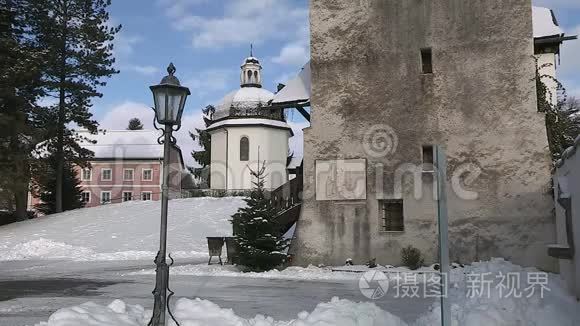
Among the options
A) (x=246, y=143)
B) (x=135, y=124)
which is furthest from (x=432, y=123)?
(x=135, y=124)

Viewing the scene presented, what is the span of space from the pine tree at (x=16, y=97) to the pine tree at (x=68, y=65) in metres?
1.64

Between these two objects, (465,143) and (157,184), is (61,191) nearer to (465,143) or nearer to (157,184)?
(157,184)

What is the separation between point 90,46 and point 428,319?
125ft

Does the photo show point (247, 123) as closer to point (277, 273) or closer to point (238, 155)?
point (238, 155)

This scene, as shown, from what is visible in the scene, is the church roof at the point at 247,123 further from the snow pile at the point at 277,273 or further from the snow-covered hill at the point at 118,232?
the snow pile at the point at 277,273

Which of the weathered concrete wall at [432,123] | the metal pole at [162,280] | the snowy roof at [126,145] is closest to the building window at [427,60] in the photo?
the weathered concrete wall at [432,123]

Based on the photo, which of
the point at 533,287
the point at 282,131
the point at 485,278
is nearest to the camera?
the point at 533,287

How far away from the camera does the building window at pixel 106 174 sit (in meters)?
68.0

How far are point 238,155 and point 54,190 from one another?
15.9 m

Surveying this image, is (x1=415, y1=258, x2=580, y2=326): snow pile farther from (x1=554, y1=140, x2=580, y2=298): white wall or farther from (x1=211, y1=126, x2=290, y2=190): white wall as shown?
(x1=211, y1=126, x2=290, y2=190): white wall

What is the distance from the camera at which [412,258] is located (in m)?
17.0

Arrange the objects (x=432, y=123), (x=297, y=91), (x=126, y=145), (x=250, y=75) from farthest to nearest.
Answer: (x=126, y=145), (x=250, y=75), (x=297, y=91), (x=432, y=123)

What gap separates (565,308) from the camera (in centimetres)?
849

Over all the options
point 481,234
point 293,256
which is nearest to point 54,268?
point 293,256
